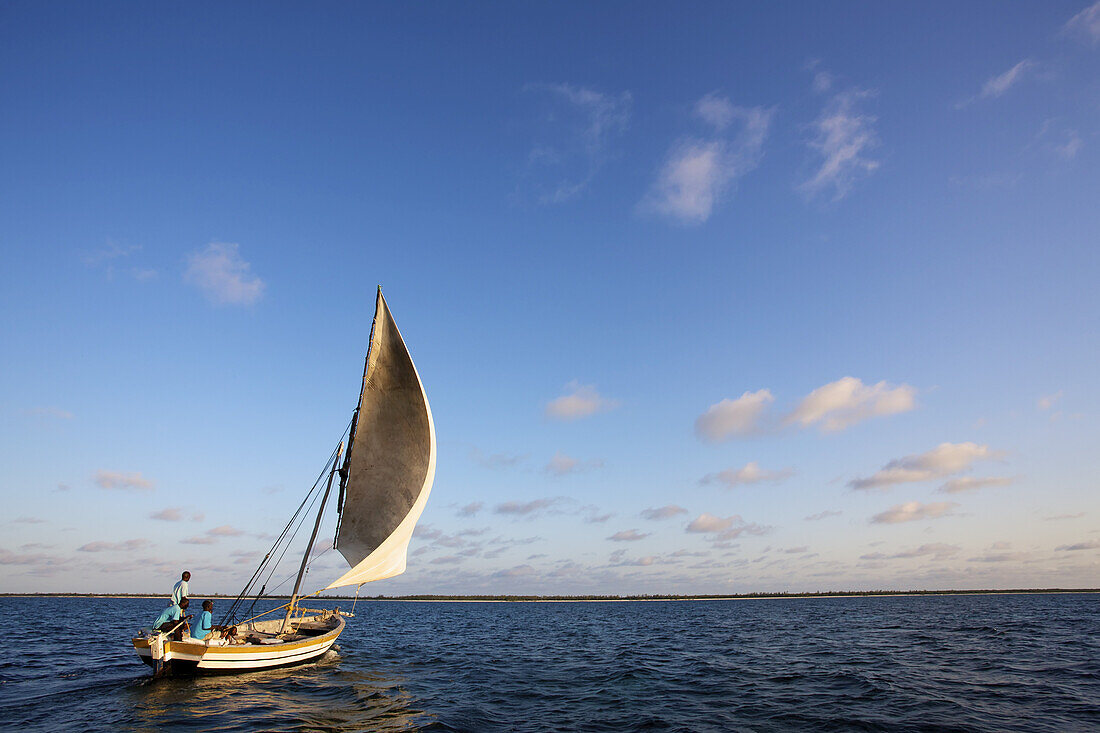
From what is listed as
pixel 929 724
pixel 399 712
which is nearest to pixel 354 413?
pixel 399 712

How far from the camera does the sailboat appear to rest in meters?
22.9

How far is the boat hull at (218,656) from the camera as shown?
1983cm

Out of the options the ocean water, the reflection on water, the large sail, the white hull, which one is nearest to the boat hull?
the white hull

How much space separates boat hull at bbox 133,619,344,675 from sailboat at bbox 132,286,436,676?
0.06 meters

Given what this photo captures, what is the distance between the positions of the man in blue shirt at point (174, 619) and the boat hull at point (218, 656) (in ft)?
1.84

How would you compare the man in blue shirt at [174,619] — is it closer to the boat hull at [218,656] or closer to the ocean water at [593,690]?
the boat hull at [218,656]

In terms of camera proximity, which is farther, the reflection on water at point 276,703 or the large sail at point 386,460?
the large sail at point 386,460

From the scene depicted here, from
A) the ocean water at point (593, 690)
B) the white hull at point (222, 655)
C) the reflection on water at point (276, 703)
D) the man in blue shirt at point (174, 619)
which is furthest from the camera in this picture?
the man in blue shirt at point (174, 619)

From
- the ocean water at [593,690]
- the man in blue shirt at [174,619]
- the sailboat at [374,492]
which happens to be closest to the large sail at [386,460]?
the sailboat at [374,492]

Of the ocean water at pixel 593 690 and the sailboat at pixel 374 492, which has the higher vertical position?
the sailboat at pixel 374 492

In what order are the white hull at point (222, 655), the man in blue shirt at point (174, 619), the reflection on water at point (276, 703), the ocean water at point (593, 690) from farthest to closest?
the man in blue shirt at point (174, 619)
the white hull at point (222, 655)
the ocean water at point (593, 690)
the reflection on water at point (276, 703)

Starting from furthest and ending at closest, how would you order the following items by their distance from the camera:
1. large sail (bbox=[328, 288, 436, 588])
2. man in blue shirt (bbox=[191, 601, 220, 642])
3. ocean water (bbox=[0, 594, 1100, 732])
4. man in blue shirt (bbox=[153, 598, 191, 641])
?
large sail (bbox=[328, 288, 436, 588])
man in blue shirt (bbox=[191, 601, 220, 642])
man in blue shirt (bbox=[153, 598, 191, 641])
ocean water (bbox=[0, 594, 1100, 732])

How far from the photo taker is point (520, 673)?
25.4 meters

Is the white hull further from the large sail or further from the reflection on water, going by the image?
the large sail
